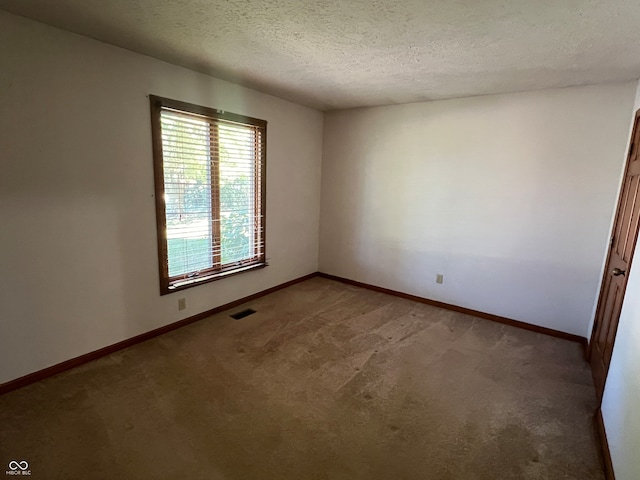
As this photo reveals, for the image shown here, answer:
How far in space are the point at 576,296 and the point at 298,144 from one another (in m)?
3.46

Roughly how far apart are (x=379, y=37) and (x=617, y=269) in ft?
7.74

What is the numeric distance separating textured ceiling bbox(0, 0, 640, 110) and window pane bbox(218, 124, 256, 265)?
2.06 ft

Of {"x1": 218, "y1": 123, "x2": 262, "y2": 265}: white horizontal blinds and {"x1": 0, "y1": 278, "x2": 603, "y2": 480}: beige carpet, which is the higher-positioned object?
{"x1": 218, "y1": 123, "x2": 262, "y2": 265}: white horizontal blinds

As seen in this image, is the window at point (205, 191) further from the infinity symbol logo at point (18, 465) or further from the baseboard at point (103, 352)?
the infinity symbol logo at point (18, 465)

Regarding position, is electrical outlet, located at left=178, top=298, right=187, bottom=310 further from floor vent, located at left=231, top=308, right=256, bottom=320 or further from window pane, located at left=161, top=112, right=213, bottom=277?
floor vent, located at left=231, top=308, right=256, bottom=320

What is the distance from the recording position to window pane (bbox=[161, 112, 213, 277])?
2869 mm

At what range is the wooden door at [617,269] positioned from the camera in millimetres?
2217

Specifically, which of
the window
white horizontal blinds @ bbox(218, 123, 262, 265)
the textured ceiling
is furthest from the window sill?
the textured ceiling

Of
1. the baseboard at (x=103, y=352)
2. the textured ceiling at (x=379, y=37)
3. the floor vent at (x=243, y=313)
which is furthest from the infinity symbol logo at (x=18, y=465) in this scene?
the textured ceiling at (x=379, y=37)

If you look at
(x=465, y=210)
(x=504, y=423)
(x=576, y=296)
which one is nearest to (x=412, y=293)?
(x=465, y=210)

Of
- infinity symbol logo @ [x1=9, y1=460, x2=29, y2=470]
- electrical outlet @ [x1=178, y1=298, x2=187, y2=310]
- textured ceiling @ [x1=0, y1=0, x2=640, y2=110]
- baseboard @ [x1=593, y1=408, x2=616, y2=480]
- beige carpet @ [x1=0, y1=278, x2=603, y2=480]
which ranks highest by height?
textured ceiling @ [x1=0, y1=0, x2=640, y2=110]

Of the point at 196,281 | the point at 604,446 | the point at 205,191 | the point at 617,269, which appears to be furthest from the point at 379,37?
the point at 604,446

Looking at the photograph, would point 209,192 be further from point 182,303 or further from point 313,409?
point 313,409

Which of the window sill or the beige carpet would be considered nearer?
the beige carpet
